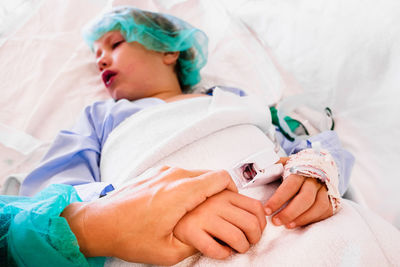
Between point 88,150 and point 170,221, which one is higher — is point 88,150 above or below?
below

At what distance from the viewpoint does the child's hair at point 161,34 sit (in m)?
1.08

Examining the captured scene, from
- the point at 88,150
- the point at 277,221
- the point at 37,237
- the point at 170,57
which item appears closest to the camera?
the point at 37,237

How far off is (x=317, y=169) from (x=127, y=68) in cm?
71

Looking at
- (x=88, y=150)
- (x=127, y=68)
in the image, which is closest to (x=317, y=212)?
(x=88, y=150)

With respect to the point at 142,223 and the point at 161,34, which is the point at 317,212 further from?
the point at 161,34

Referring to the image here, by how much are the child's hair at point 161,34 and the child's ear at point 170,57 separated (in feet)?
0.12

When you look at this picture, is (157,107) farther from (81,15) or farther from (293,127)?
(81,15)

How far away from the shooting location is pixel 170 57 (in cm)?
117

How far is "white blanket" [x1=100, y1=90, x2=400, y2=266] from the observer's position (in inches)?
18.7

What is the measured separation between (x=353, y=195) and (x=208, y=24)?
952mm

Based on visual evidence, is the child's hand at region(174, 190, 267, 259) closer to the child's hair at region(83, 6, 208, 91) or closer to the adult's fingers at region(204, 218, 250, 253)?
the adult's fingers at region(204, 218, 250, 253)

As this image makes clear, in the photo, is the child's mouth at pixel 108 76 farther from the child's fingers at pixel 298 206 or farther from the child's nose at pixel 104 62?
the child's fingers at pixel 298 206

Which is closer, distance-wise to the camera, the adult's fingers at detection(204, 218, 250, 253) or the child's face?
the adult's fingers at detection(204, 218, 250, 253)

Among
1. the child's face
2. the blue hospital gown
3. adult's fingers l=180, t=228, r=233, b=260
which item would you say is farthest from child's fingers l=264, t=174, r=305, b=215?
the child's face
